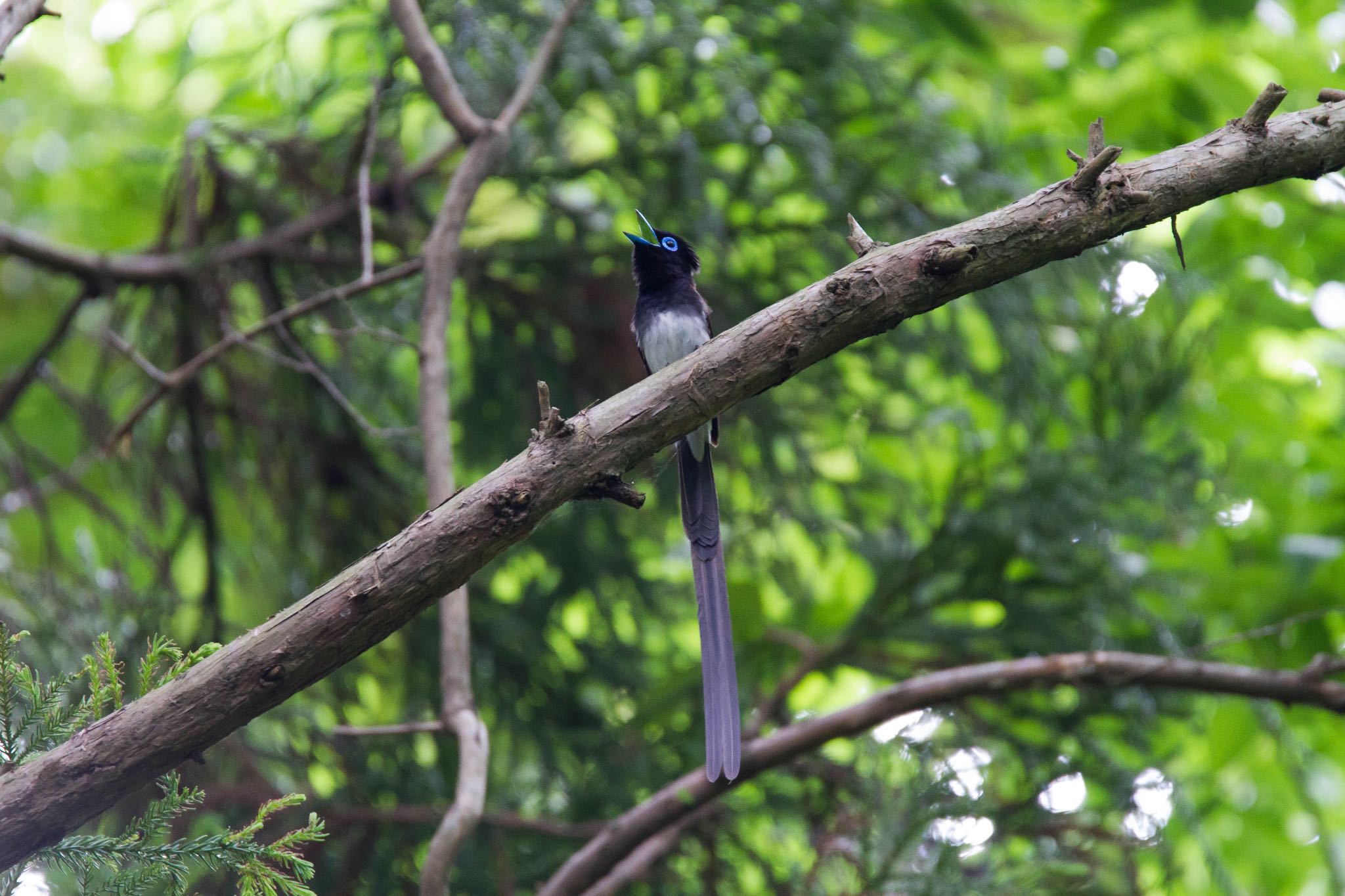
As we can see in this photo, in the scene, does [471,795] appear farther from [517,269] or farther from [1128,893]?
[517,269]

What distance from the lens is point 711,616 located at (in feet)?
11.4

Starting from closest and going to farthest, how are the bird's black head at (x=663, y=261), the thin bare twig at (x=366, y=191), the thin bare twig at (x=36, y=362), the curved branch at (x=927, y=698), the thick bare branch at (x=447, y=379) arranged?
the thick bare branch at (x=447, y=379) → the curved branch at (x=927, y=698) → the thin bare twig at (x=366, y=191) → the bird's black head at (x=663, y=261) → the thin bare twig at (x=36, y=362)

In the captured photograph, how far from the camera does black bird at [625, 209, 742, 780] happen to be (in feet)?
9.99

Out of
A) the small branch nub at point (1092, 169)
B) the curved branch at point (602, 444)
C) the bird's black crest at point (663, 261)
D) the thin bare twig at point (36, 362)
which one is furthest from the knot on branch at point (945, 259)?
the thin bare twig at point (36, 362)

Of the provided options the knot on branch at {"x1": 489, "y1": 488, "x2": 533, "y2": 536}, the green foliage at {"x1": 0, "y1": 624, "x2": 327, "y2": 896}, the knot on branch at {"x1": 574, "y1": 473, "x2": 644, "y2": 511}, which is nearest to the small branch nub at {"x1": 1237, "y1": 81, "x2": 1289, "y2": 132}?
the knot on branch at {"x1": 574, "y1": 473, "x2": 644, "y2": 511}

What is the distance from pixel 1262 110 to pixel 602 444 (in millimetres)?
1665

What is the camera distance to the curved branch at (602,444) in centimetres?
209

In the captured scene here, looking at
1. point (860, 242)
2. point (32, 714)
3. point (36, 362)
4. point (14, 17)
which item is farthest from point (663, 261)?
point (32, 714)

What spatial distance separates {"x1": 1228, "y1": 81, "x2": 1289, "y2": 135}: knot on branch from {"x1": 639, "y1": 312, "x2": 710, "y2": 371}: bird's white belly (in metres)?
2.12

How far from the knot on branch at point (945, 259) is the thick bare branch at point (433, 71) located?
1917 millimetres

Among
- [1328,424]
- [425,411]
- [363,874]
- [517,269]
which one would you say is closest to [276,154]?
[517,269]

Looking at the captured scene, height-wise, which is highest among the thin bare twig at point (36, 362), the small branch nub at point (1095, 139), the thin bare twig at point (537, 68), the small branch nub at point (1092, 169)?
the thin bare twig at point (537, 68)

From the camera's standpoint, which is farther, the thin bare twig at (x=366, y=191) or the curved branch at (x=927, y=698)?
the thin bare twig at (x=366, y=191)

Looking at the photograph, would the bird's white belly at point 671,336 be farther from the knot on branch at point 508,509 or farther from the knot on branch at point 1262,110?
the knot on branch at point 1262,110
